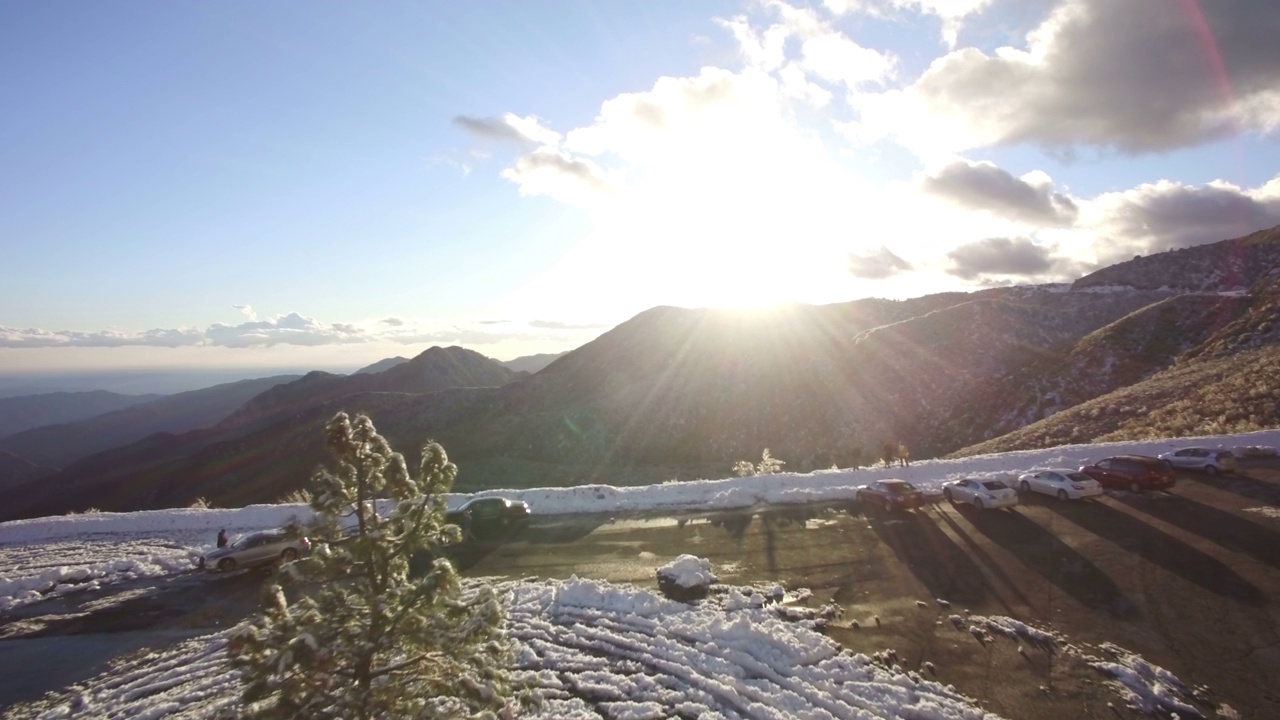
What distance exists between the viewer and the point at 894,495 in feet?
81.5

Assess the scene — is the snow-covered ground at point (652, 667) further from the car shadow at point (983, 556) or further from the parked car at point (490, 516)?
the parked car at point (490, 516)

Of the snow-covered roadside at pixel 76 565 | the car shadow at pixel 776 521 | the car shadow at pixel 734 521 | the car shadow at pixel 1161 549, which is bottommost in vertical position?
the snow-covered roadside at pixel 76 565

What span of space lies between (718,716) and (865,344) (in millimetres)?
86630

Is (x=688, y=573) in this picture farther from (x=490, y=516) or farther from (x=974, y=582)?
(x=490, y=516)

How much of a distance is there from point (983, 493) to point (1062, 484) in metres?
3.19

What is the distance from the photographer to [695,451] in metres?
82.6

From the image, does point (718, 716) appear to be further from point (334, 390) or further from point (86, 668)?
point (334, 390)

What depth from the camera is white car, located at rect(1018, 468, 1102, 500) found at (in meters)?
→ 23.7

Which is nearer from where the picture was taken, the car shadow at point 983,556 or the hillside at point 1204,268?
the car shadow at point 983,556

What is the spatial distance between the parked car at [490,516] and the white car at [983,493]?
17458mm

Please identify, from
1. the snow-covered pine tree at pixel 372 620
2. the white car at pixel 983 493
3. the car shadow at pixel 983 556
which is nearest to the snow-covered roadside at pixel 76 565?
the snow-covered pine tree at pixel 372 620

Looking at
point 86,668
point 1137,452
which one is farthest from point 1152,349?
point 86,668

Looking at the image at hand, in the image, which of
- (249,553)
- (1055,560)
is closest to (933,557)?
(1055,560)

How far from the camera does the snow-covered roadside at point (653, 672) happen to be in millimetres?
11703
